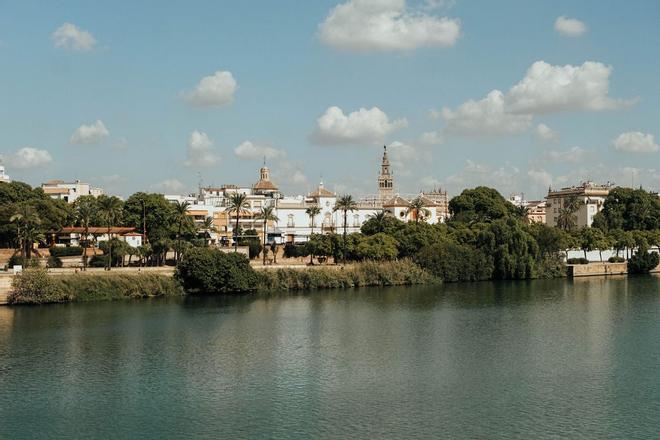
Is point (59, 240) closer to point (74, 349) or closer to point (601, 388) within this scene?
point (74, 349)

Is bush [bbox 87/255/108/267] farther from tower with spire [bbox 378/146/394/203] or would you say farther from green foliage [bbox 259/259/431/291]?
tower with spire [bbox 378/146/394/203]

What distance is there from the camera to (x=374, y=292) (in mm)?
55906

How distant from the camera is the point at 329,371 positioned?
98.2 ft

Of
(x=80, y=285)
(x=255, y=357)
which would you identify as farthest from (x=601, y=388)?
(x=80, y=285)

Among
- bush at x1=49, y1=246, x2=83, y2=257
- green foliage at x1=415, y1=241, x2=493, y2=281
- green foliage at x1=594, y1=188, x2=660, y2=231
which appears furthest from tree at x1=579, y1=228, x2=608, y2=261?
bush at x1=49, y1=246, x2=83, y2=257

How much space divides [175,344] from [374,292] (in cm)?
2290

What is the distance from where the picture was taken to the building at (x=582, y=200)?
109438mm

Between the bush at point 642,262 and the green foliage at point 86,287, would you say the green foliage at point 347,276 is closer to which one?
the green foliage at point 86,287

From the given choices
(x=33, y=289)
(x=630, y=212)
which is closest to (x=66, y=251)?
(x=33, y=289)

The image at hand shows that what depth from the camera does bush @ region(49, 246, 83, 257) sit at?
61.1m

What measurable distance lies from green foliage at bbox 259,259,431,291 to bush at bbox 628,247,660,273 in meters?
22.6

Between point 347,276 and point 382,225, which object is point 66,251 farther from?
point 382,225

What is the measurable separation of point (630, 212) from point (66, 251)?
64157 mm

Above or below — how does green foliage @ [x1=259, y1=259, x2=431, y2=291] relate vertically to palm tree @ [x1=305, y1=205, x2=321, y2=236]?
below
